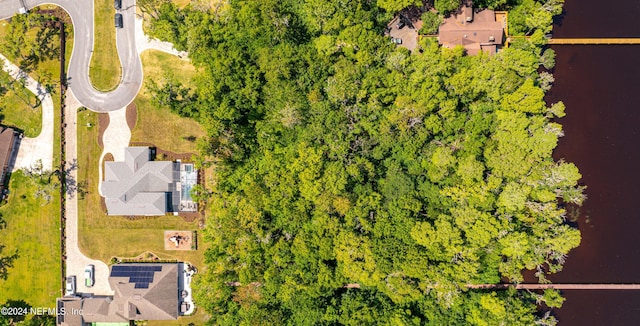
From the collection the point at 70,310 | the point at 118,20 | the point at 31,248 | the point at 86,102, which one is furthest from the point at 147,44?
the point at 70,310

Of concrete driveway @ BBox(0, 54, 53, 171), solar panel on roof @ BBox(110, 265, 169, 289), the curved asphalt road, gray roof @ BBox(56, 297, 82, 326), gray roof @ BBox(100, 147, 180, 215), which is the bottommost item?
gray roof @ BBox(56, 297, 82, 326)

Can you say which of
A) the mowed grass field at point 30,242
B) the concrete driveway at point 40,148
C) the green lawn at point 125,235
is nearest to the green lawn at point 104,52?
the concrete driveway at point 40,148

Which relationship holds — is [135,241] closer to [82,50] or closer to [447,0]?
[82,50]

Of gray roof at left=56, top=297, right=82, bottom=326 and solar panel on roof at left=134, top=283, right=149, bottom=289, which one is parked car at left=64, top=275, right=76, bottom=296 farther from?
solar panel on roof at left=134, top=283, right=149, bottom=289

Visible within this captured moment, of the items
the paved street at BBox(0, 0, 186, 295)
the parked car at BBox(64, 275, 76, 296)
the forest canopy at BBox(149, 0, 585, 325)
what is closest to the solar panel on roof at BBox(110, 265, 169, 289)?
the paved street at BBox(0, 0, 186, 295)

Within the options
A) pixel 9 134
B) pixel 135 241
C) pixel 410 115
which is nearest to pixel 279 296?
pixel 135 241

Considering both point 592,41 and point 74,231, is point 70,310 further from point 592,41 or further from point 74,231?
point 592,41
